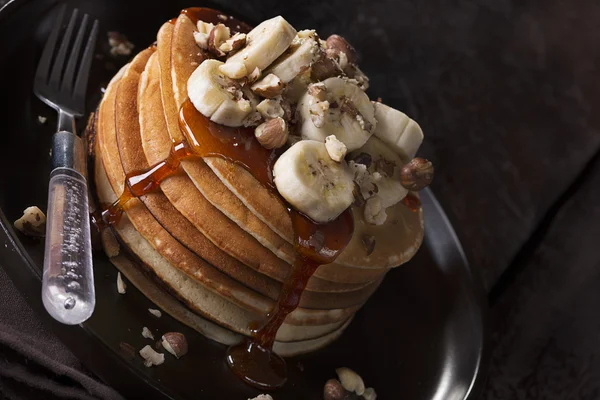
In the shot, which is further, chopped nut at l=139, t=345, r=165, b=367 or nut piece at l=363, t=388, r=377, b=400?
nut piece at l=363, t=388, r=377, b=400

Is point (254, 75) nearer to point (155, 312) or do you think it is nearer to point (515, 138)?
point (155, 312)

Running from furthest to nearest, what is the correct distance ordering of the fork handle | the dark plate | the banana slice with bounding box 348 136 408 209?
the banana slice with bounding box 348 136 408 209
the dark plate
the fork handle

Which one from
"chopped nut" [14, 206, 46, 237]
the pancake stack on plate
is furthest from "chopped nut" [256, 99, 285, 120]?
"chopped nut" [14, 206, 46, 237]

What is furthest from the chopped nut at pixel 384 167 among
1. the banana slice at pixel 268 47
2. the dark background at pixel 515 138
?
the dark background at pixel 515 138

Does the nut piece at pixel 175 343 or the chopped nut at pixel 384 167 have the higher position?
the chopped nut at pixel 384 167

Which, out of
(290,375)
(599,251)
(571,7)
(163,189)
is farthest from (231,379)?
(571,7)

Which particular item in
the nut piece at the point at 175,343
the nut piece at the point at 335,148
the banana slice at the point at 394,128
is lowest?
the nut piece at the point at 175,343

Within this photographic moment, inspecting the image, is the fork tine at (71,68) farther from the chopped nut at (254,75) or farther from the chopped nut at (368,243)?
the chopped nut at (368,243)

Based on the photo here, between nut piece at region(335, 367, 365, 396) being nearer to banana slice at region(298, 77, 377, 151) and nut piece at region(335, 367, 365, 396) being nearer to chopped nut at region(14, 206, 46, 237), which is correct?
banana slice at region(298, 77, 377, 151)
